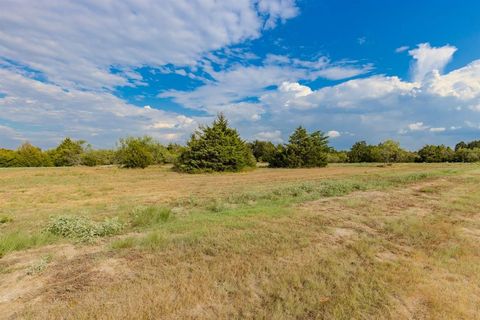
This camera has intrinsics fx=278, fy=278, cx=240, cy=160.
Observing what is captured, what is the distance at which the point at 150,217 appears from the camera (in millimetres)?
7406

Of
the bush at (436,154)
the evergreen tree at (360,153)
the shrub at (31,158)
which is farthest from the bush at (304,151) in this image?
the shrub at (31,158)

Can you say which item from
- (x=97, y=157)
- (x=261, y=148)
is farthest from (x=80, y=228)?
(x=97, y=157)

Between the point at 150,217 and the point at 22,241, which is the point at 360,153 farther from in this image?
the point at 22,241

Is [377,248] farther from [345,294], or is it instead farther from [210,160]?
[210,160]

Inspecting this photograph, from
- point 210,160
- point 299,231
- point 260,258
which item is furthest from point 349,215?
point 210,160

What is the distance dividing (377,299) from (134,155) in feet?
119

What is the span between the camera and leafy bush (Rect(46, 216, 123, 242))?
5957 mm

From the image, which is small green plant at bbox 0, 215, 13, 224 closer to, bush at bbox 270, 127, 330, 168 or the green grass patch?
the green grass patch

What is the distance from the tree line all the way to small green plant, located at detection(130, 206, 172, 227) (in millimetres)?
22365

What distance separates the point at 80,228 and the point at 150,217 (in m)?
1.69

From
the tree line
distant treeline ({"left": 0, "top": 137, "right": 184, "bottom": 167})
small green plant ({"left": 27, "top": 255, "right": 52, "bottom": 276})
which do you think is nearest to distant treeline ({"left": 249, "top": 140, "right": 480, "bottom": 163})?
the tree line

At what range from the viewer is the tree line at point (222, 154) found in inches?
1219

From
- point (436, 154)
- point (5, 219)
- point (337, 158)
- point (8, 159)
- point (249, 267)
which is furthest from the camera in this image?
point (337, 158)

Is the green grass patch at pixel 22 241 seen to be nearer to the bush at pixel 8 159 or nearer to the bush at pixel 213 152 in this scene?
the bush at pixel 213 152
